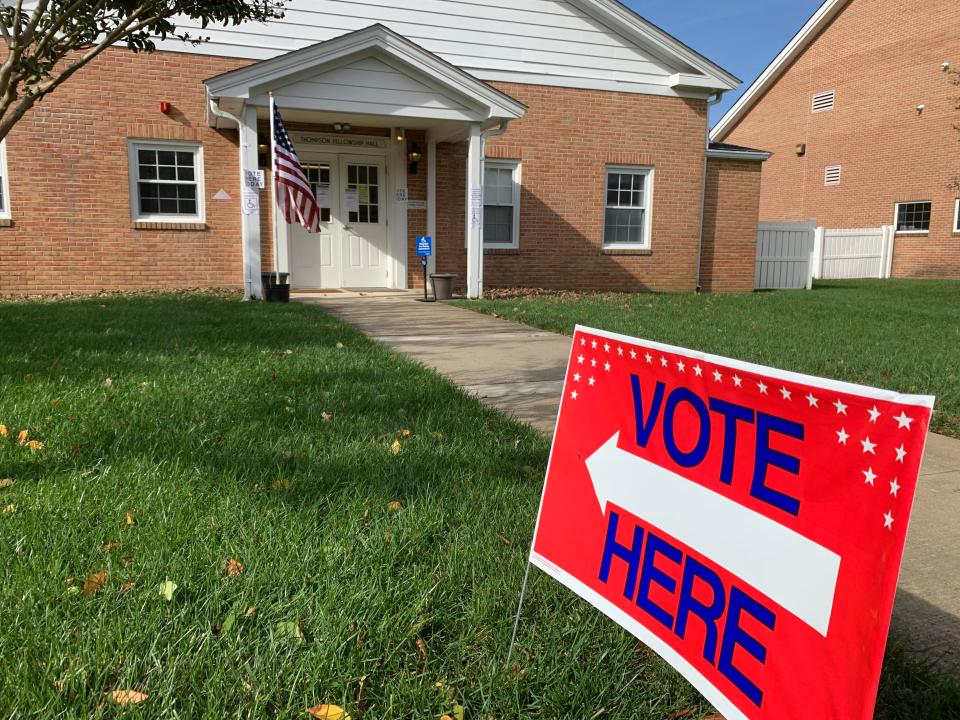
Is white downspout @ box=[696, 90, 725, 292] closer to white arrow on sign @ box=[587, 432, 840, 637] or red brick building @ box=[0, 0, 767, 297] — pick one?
red brick building @ box=[0, 0, 767, 297]

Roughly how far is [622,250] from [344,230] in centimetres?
584

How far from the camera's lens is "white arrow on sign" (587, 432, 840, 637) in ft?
4.28

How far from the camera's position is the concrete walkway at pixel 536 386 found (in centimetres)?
235

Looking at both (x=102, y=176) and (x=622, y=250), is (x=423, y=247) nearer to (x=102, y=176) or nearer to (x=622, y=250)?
(x=622, y=250)

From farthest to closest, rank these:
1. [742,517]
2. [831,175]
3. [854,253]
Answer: [831,175]
[854,253]
[742,517]

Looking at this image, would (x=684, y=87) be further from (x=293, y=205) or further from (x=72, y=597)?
(x=72, y=597)

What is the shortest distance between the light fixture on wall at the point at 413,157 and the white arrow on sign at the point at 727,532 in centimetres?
1242

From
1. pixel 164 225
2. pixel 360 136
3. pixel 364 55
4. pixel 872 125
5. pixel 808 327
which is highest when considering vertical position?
pixel 872 125

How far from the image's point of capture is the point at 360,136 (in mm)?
13500

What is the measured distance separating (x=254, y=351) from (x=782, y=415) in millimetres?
5540

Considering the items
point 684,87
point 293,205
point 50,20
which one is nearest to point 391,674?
point 50,20

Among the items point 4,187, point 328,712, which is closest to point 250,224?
point 4,187

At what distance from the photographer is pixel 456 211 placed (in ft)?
46.6

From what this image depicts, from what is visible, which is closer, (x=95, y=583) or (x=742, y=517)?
(x=742, y=517)
